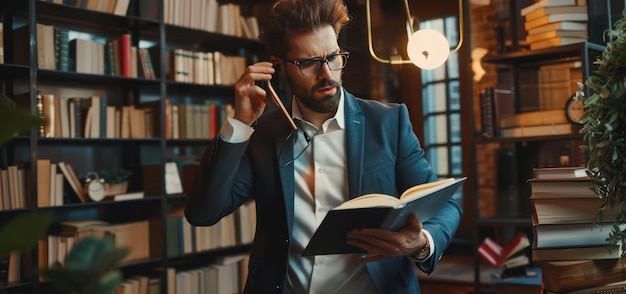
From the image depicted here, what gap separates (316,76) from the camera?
1672 millimetres

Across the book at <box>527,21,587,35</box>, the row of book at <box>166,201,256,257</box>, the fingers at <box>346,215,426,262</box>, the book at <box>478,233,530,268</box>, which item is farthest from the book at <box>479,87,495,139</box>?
the fingers at <box>346,215,426,262</box>

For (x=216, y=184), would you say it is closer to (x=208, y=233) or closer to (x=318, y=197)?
(x=318, y=197)

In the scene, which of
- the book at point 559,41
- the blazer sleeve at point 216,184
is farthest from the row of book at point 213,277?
the blazer sleeve at point 216,184

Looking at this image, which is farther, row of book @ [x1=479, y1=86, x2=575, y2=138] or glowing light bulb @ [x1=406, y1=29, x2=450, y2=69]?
row of book @ [x1=479, y1=86, x2=575, y2=138]

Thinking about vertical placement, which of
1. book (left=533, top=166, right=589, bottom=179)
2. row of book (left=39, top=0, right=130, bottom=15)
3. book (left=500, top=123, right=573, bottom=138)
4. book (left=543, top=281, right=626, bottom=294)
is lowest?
book (left=543, top=281, right=626, bottom=294)

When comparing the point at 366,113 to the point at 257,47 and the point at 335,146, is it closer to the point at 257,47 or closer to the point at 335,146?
the point at 335,146

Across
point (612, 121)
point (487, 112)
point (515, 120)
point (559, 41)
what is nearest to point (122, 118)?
point (487, 112)

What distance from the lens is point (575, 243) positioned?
1.52 m

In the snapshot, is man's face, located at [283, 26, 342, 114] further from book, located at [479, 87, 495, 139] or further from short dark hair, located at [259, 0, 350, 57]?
book, located at [479, 87, 495, 139]

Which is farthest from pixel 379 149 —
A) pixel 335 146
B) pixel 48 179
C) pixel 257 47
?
pixel 257 47

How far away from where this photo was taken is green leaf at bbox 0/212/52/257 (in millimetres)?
332

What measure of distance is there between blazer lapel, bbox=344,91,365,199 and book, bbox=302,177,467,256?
236 millimetres

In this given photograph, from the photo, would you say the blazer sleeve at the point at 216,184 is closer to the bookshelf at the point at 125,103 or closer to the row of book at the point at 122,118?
the row of book at the point at 122,118

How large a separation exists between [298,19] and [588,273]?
0.94m
